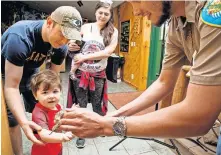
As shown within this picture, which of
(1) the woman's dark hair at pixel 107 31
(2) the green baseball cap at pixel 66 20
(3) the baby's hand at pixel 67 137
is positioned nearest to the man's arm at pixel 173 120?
(3) the baby's hand at pixel 67 137

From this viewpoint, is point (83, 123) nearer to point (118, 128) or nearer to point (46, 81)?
point (118, 128)

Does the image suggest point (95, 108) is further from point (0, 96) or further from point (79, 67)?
point (0, 96)

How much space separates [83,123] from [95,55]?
3.80 feet

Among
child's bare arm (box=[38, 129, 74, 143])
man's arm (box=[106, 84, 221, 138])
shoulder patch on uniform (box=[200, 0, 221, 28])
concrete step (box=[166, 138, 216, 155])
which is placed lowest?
concrete step (box=[166, 138, 216, 155])

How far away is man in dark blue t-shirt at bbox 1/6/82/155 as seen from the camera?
1.13m

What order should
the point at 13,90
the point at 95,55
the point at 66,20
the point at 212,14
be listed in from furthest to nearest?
the point at 95,55
the point at 66,20
the point at 13,90
the point at 212,14

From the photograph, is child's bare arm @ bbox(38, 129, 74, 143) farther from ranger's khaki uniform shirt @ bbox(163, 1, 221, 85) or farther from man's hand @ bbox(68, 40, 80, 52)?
man's hand @ bbox(68, 40, 80, 52)

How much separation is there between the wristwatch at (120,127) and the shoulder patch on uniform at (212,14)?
Answer: 472 mm

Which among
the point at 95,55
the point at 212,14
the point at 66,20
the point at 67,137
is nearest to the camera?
the point at 212,14

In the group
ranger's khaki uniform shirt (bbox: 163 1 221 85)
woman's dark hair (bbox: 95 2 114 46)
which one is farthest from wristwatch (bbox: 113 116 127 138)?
woman's dark hair (bbox: 95 2 114 46)

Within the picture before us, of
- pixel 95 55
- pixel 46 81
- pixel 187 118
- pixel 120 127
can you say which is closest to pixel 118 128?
pixel 120 127

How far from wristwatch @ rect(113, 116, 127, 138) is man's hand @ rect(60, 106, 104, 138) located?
0.19 feet

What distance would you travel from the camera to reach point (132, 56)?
4957mm

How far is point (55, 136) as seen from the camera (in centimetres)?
104
